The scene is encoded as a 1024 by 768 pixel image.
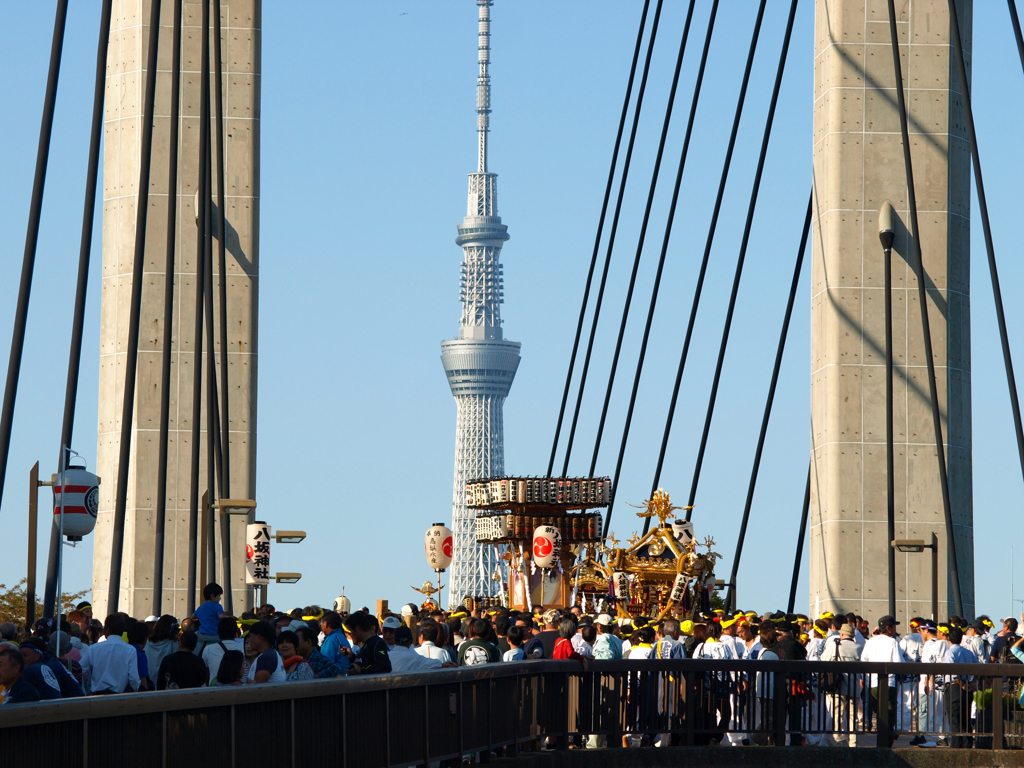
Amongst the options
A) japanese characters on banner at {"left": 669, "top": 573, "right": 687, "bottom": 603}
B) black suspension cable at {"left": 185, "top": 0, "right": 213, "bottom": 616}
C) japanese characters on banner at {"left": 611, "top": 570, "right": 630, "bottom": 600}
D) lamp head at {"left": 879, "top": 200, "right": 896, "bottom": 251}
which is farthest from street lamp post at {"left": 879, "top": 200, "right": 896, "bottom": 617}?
black suspension cable at {"left": 185, "top": 0, "right": 213, "bottom": 616}

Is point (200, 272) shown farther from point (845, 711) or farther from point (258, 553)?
point (845, 711)

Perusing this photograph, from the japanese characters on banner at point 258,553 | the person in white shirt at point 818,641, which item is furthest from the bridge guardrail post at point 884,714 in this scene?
the japanese characters on banner at point 258,553

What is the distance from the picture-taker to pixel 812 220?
29016 mm

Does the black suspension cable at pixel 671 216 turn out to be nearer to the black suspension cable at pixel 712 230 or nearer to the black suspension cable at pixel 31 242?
the black suspension cable at pixel 712 230

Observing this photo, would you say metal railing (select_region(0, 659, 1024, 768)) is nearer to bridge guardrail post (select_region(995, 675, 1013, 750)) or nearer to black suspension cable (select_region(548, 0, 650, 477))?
bridge guardrail post (select_region(995, 675, 1013, 750))

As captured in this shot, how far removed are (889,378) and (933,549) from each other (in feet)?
9.07

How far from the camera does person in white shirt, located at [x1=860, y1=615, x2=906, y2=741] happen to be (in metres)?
14.4

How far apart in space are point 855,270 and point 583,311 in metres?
11.9

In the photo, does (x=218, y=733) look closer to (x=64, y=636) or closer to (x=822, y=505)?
(x=64, y=636)

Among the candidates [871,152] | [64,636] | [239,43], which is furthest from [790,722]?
[239,43]

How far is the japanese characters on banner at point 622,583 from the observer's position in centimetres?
3288

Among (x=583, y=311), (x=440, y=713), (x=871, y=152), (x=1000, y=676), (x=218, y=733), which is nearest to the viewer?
(x=218, y=733)

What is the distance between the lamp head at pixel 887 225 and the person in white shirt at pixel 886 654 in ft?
39.7

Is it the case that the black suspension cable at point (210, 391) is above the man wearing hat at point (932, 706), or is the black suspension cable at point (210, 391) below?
A: above
